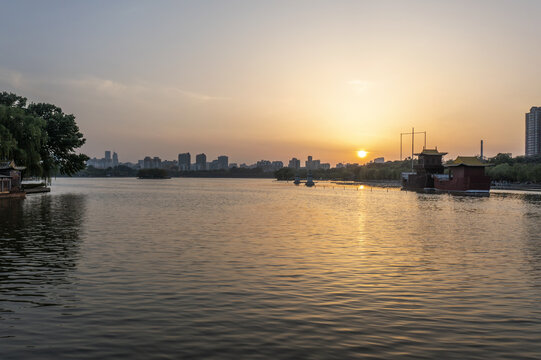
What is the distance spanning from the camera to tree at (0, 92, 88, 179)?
85.0m

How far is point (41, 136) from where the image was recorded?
92312 millimetres

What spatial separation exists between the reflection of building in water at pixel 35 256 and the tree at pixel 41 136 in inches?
1795

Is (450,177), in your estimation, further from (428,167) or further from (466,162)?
(428,167)

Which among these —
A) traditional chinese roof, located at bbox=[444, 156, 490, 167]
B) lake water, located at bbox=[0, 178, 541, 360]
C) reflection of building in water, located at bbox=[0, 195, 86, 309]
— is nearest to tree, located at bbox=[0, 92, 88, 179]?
reflection of building in water, located at bbox=[0, 195, 86, 309]

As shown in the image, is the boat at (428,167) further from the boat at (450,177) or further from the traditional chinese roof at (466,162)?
the traditional chinese roof at (466,162)

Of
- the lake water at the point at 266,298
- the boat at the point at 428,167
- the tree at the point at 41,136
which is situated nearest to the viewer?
the lake water at the point at 266,298

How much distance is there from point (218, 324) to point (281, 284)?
236 inches

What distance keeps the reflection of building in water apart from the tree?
45.6 meters

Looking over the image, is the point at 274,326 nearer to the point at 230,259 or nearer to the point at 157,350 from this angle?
the point at 157,350

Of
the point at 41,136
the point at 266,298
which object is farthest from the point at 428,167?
the point at 266,298

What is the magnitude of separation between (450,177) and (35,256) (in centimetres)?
13311

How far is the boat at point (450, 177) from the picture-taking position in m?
130

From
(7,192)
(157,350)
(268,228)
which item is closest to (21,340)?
(157,350)

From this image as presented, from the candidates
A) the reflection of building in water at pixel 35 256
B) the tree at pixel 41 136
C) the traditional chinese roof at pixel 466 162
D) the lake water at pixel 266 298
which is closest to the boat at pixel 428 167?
the traditional chinese roof at pixel 466 162
